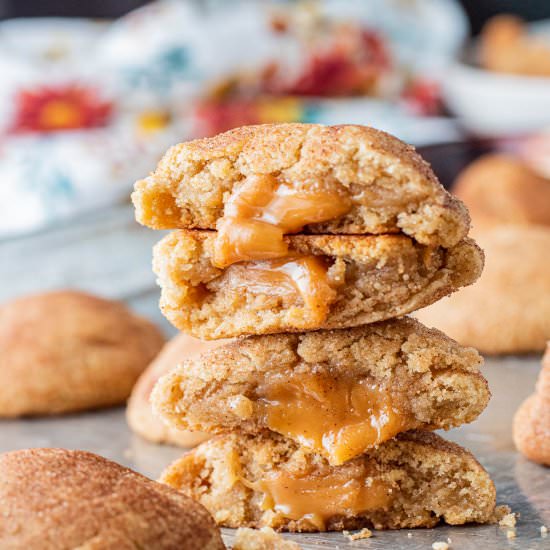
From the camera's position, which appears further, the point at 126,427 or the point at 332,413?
the point at 126,427

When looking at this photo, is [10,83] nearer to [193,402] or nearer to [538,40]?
[538,40]

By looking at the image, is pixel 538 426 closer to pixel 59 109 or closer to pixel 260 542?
pixel 260 542

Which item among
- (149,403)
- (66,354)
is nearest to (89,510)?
(149,403)

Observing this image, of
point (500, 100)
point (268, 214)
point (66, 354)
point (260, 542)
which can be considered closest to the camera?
point (260, 542)

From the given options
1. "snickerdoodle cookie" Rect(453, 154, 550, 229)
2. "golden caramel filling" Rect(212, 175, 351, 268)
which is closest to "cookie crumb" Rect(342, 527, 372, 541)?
"golden caramel filling" Rect(212, 175, 351, 268)

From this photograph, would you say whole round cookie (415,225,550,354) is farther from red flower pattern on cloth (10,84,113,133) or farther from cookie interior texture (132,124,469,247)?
red flower pattern on cloth (10,84,113,133)

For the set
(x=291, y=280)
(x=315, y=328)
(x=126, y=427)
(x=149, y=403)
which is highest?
(x=291, y=280)

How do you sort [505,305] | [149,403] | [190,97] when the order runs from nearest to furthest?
1. [149,403]
2. [505,305]
3. [190,97]
